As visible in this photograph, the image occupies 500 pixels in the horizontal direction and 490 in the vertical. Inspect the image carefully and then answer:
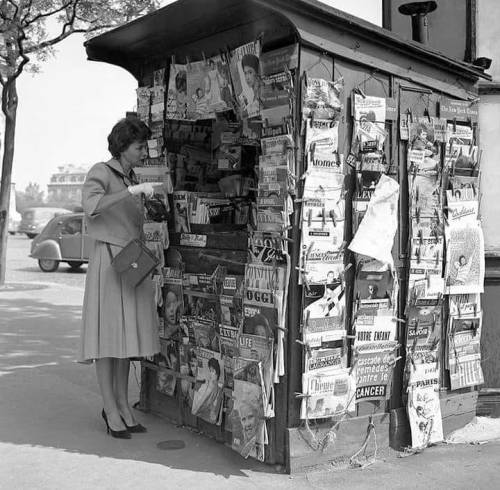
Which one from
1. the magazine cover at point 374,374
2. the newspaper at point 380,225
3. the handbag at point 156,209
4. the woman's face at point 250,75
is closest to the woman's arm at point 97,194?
the handbag at point 156,209

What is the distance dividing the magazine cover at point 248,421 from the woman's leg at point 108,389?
3.12 feet

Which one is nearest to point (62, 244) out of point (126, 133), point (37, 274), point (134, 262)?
point (37, 274)

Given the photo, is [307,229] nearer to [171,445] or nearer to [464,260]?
Result: [464,260]

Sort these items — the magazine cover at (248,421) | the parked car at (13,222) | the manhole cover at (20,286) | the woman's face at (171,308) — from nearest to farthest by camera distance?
the magazine cover at (248,421) → the woman's face at (171,308) → the manhole cover at (20,286) → the parked car at (13,222)

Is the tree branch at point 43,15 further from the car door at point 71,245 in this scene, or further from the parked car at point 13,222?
the parked car at point 13,222

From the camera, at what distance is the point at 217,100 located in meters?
4.52

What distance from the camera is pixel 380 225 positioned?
4.27 metres

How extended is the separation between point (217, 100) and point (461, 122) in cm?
180

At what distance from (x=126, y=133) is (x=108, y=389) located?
69.4 inches

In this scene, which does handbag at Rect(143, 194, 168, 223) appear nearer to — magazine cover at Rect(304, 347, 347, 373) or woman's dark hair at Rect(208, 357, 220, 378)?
woman's dark hair at Rect(208, 357, 220, 378)

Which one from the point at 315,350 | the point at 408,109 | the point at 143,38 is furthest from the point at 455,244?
the point at 143,38

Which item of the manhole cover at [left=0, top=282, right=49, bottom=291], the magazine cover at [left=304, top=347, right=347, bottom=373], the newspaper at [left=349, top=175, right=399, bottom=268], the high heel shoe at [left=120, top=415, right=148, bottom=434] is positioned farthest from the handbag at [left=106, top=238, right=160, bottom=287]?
the manhole cover at [left=0, top=282, right=49, bottom=291]

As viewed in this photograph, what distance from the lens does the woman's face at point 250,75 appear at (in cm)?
417

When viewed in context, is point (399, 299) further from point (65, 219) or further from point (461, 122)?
point (65, 219)
